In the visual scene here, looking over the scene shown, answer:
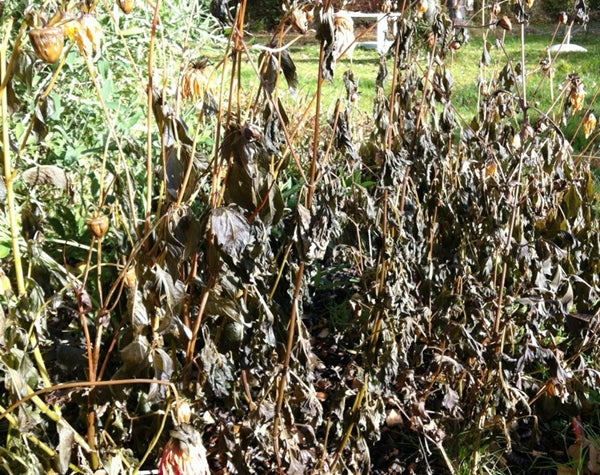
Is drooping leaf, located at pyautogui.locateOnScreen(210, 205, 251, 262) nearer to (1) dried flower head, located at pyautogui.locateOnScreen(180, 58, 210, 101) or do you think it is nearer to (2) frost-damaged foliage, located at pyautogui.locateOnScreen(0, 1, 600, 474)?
(2) frost-damaged foliage, located at pyautogui.locateOnScreen(0, 1, 600, 474)

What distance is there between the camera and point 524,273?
1.92 m

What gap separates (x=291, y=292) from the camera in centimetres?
158

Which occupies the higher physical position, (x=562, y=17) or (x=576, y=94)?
(x=562, y=17)

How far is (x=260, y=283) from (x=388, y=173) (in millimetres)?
384

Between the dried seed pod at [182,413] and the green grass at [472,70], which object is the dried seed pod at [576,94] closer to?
the dried seed pod at [182,413]

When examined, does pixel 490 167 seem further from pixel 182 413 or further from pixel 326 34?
pixel 182 413

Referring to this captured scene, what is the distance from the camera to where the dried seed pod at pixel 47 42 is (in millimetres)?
958

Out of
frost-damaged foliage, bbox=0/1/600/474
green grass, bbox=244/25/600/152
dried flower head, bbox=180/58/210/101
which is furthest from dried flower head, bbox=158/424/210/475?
green grass, bbox=244/25/600/152

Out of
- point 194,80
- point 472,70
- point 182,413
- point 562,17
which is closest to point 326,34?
point 194,80

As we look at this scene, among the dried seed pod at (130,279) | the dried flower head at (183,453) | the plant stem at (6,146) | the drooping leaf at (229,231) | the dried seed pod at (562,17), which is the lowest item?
the dried flower head at (183,453)

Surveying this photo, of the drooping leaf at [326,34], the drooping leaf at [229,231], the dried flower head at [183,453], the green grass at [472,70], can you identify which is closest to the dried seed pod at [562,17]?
the drooping leaf at [326,34]

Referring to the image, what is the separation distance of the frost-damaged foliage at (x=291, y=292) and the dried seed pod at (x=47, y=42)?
Answer: 0.13 meters

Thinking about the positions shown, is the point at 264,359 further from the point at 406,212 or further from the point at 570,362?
the point at 570,362

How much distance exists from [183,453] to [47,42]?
64 cm
